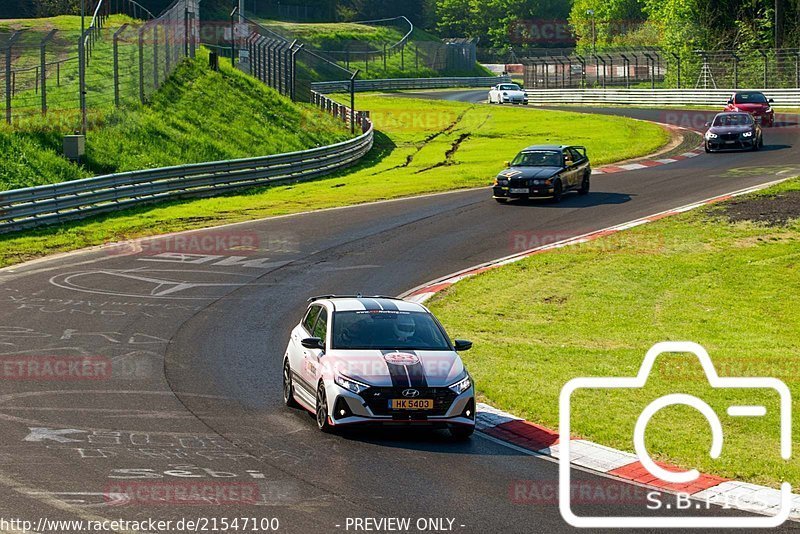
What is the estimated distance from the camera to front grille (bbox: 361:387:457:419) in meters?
13.1

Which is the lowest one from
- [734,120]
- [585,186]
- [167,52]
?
[585,186]

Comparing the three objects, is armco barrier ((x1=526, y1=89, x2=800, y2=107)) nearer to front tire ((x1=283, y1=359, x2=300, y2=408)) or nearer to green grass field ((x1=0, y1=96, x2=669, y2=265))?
green grass field ((x1=0, y1=96, x2=669, y2=265))

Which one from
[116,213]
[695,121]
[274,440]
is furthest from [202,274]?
[695,121]

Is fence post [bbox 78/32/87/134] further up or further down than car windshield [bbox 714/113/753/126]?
further up

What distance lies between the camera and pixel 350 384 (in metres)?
13.3

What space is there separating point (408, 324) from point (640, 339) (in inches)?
245

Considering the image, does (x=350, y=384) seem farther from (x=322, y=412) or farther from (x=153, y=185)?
(x=153, y=185)

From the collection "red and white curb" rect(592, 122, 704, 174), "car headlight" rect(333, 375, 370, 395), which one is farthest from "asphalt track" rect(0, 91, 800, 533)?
"red and white curb" rect(592, 122, 704, 174)

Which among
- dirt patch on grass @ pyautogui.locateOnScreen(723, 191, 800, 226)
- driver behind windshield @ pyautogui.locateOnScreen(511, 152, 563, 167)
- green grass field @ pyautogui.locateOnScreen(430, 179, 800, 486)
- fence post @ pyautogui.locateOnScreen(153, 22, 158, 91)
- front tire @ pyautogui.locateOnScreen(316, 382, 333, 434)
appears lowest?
green grass field @ pyautogui.locateOnScreen(430, 179, 800, 486)

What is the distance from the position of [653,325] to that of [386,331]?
7.72 metres

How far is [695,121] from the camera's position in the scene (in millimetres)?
57281

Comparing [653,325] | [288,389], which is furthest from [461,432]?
[653,325]

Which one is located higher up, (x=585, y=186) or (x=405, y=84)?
(x=405, y=84)

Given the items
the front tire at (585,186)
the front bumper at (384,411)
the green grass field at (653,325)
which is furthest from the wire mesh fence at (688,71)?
the front bumper at (384,411)
